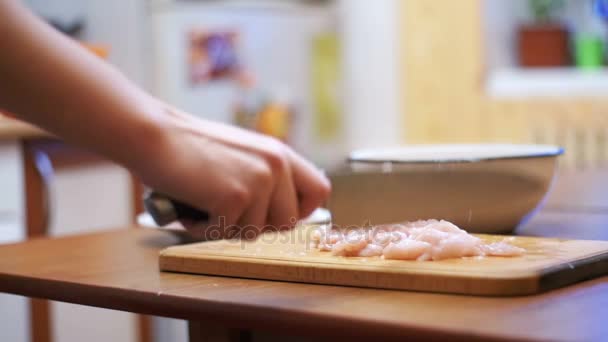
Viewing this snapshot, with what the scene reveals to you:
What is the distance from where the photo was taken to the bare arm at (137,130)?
650mm

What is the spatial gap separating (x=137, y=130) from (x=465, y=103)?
3.24 metres

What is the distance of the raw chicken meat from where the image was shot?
816 mm

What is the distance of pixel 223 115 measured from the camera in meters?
3.90

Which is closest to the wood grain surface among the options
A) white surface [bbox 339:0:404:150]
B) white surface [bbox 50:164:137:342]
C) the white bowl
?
the white bowl

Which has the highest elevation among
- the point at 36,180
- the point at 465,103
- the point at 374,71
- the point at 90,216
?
the point at 374,71

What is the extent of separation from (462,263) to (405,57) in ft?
10.6

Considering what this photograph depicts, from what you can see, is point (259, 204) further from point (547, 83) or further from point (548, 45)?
point (548, 45)

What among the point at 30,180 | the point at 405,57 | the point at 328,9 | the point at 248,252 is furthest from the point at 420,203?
the point at 328,9

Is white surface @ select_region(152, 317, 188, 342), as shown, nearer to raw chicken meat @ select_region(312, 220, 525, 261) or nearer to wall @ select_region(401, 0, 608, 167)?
raw chicken meat @ select_region(312, 220, 525, 261)

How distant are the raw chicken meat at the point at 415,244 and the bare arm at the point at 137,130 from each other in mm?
93

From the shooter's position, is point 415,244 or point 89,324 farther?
point 89,324

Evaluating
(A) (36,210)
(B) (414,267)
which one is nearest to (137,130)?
(B) (414,267)

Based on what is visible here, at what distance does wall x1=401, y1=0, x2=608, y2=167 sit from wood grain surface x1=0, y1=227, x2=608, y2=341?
9.45ft

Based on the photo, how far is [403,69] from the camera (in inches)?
156
